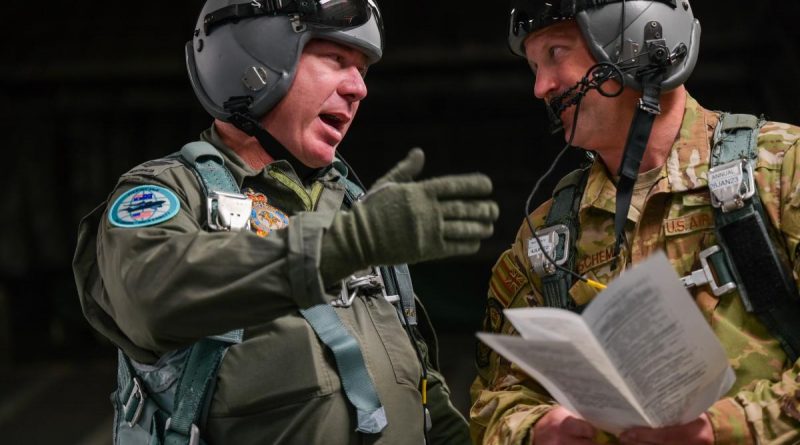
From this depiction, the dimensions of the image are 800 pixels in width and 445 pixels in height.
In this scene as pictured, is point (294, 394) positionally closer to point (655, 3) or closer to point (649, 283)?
point (649, 283)

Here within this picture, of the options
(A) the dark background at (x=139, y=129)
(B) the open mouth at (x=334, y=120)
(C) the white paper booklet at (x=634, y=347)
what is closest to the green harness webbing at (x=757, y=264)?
(C) the white paper booklet at (x=634, y=347)

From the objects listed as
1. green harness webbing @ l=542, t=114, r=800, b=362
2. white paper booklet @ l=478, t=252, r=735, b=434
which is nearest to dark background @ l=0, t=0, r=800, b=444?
green harness webbing @ l=542, t=114, r=800, b=362

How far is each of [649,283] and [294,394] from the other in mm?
835

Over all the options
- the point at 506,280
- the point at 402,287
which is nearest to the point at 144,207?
the point at 402,287

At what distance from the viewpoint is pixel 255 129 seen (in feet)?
9.23

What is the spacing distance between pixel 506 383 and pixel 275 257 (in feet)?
2.65

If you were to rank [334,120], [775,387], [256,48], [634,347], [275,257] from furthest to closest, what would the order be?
[334,120] < [256,48] < [775,387] < [275,257] < [634,347]

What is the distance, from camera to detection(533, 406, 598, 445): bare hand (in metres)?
2.53

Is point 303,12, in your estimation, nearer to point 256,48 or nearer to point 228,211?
point 256,48

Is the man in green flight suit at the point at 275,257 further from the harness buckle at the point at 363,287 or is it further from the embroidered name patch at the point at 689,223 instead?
the embroidered name patch at the point at 689,223

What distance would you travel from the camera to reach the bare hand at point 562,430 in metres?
2.53

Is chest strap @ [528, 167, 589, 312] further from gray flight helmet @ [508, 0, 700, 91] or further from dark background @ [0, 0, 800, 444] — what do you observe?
dark background @ [0, 0, 800, 444]

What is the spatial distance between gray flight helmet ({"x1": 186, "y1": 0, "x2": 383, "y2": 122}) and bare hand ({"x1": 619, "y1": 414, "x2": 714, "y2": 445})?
108 cm

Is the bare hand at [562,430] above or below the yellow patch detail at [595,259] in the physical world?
below
